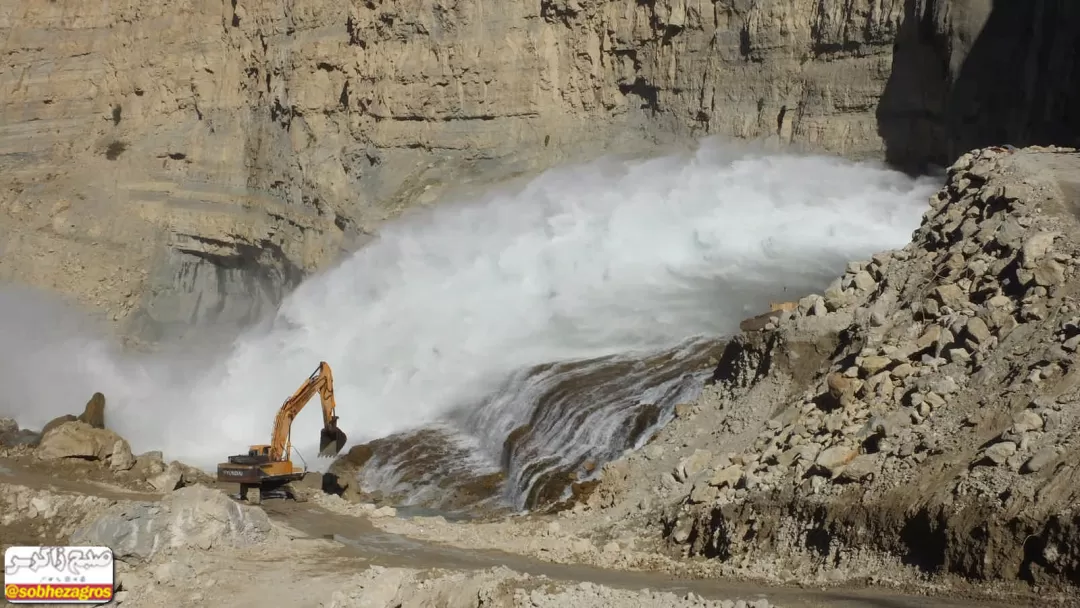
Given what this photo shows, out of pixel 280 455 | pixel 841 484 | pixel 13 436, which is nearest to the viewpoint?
pixel 841 484

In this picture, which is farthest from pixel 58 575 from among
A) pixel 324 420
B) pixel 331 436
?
pixel 324 420

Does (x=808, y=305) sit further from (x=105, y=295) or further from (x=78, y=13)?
(x=78, y=13)

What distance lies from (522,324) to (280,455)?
824 cm

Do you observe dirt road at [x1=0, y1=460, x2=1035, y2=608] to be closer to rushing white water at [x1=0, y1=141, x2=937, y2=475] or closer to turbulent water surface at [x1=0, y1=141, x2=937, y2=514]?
turbulent water surface at [x1=0, y1=141, x2=937, y2=514]

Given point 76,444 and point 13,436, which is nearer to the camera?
point 76,444

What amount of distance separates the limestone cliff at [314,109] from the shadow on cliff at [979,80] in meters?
0.62

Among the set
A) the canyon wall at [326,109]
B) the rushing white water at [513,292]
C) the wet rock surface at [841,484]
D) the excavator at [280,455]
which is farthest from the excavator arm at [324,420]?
the canyon wall at [326,109]

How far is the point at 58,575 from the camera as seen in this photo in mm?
11297

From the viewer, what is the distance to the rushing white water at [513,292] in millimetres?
23406

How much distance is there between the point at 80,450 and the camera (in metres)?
18.7

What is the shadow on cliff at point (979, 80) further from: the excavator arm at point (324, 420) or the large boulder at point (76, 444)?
the large boulder at point (76, 444)

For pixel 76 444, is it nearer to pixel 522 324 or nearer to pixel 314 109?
pixel 522 324

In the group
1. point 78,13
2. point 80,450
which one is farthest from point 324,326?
point 78,13

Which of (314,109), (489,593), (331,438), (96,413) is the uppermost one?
(314,109)
